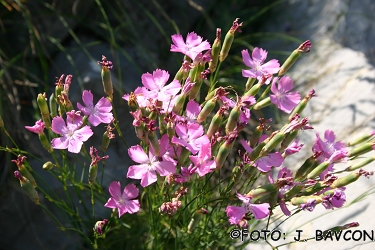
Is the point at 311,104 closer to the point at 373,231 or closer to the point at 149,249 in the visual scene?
the point at 373,231

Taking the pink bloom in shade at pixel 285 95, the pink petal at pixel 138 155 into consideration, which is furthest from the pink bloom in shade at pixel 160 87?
the pink bloom in shade at pixel 285 95

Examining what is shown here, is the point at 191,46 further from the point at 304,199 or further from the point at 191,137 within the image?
the point at 304,199

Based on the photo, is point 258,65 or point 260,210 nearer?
point 260,210

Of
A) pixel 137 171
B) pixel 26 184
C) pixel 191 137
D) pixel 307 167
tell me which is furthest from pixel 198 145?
pixel 26 184

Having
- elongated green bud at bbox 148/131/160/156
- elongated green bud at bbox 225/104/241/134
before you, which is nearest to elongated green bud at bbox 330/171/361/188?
elongated green bud at bbox 225/104/241/134

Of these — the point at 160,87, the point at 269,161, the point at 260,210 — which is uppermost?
the point at 160,87

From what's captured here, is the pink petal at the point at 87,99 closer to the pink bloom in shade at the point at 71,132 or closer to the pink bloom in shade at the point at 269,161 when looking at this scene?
the pink bloom in shade at the point at 71,132
